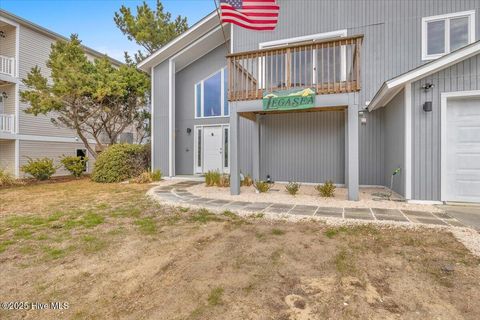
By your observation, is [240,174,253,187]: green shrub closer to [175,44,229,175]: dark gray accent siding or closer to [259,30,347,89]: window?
[259,30,347,89]: window

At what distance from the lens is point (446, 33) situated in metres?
7.17

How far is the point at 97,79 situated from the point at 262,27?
24.9 ft

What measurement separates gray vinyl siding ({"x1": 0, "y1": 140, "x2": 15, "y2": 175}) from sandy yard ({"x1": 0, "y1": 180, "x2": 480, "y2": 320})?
1060 centimetres

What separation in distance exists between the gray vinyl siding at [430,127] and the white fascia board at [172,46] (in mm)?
7043

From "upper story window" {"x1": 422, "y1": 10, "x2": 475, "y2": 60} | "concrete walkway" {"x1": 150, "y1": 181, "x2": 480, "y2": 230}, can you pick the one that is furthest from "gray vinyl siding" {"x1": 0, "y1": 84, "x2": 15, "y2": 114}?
"upper story window" {"x1": 422, "y1": 10, "x2": 475, "y2": 60}

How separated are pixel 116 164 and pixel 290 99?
7.34 m

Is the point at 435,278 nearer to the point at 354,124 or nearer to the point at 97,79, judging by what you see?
the point at 354,124

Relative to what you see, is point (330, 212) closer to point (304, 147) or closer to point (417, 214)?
point (417, 214)

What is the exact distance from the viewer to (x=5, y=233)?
12.5 feet

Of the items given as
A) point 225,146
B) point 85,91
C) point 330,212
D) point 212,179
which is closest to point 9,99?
point 85,91

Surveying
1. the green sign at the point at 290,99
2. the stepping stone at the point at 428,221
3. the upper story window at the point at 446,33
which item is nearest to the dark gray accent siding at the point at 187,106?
the green sign at the point at 290,99

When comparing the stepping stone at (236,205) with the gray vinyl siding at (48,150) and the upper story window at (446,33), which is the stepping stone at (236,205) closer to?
the upper story window at (446,33)

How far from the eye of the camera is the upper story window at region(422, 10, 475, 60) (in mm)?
7016

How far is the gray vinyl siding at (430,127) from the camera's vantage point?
16.6 ft
